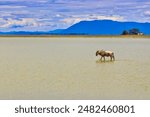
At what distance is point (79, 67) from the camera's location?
17.5 metres

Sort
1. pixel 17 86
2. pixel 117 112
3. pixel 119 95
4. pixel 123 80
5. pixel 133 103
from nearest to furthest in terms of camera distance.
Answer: pixel 117 112, pixel 133 103, pixel 119 95, pixel 17 86, pixel 123 80

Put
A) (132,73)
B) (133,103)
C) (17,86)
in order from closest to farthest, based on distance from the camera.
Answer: (133,103)
(17,86)
(132,73)

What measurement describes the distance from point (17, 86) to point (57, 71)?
3.89 meters

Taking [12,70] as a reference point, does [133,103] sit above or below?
above

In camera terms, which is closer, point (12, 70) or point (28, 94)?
point (28, 94)

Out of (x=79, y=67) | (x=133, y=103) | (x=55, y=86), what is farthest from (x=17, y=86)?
(x=79, y=67)

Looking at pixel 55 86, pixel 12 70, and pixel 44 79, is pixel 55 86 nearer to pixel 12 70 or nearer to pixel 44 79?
pixel 44 79

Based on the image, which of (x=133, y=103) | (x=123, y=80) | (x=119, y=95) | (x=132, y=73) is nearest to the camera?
(x=133, y=103)

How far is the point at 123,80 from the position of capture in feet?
Result: 44.8

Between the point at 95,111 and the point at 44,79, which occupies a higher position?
the point at 95,111

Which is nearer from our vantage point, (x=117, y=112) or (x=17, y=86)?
(x=117, y=112)

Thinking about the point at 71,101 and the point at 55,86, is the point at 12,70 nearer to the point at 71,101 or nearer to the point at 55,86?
the point at 55,86

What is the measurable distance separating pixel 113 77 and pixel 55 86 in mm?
2679

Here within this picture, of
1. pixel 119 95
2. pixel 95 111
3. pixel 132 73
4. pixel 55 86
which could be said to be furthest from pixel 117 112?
pixel 132 73
